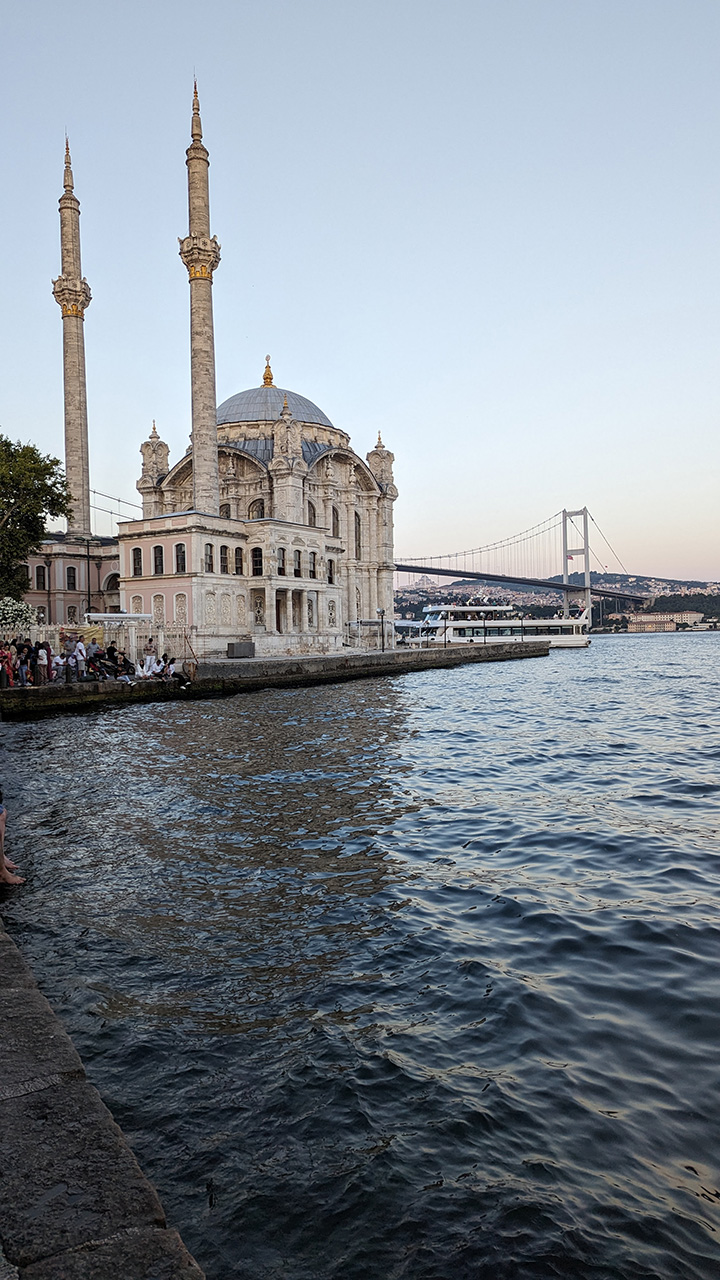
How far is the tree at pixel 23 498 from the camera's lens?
80.0 ft

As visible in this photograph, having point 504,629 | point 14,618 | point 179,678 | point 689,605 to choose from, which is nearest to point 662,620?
point 689,605

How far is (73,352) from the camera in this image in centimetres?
3578

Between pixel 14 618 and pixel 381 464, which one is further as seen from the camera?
pixel 381 464

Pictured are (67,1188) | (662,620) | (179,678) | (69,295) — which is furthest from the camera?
(662,620)

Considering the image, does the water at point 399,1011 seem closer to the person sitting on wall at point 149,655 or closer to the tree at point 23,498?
the person sitting on wall at point 149,655

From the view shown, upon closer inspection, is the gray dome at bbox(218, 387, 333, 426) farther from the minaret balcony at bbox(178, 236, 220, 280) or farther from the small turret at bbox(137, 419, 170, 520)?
the minaret balcony at bbox(178, 236, 220, 280)

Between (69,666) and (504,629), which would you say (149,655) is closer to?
(69,666)

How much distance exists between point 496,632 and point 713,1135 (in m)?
80.9

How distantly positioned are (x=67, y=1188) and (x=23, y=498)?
25.9 meters

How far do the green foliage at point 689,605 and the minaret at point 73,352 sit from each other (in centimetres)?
10580

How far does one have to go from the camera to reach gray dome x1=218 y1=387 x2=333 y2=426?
151ft

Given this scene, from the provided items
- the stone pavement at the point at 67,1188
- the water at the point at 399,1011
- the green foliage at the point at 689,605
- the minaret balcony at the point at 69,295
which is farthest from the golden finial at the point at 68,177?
the green foliage at the point at 689,605

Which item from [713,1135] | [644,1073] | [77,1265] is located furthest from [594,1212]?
[77,1265]

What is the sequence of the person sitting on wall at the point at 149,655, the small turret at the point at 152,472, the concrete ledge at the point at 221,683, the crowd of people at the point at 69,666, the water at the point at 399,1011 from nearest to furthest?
the water at the point at 399,1011
the concrete ledge at the point at 221,683
the crowd of people at the point at 69,666
the person sitting on wall at the point at 149,655
the small turret at the point at 152,472
